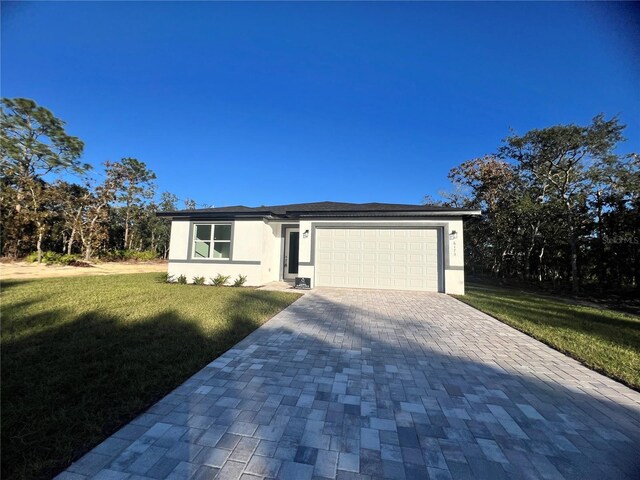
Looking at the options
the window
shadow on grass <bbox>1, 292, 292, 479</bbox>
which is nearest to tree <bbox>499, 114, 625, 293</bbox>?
the window

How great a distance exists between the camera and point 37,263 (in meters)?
16.5

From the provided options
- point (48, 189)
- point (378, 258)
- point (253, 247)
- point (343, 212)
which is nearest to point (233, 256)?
point (253, 247)

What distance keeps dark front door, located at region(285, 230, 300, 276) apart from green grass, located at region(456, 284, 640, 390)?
23.1 feet

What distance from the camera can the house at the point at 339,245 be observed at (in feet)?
31.6

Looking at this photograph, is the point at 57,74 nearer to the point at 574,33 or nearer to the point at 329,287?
the point at 329,287

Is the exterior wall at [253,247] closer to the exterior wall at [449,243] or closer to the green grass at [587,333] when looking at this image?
the exterior wall at [449,243]

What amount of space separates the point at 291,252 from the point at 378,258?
4.13 metres

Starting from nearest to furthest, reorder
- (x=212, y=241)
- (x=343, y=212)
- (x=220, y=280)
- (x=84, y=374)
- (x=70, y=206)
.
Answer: (x=84, y=374), (x=343, y=212), (x=220, y=280), (x=212, y=241), (x=70, y=206)

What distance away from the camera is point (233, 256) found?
10.6m

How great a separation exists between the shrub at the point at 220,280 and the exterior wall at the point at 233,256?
0.15m

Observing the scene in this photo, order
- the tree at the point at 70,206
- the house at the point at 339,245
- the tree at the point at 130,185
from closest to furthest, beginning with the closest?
the house at the point at 339,245 → the tree at the point at 70,206 → the tree at the point at 130,185

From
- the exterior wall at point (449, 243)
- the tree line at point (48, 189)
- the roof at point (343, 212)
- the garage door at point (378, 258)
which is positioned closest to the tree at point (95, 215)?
the tree line at point (48, 189)

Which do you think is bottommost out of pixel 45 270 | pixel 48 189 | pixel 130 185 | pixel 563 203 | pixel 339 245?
pixel 45 270

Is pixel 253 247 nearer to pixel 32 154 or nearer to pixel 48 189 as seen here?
pixel 48 189
